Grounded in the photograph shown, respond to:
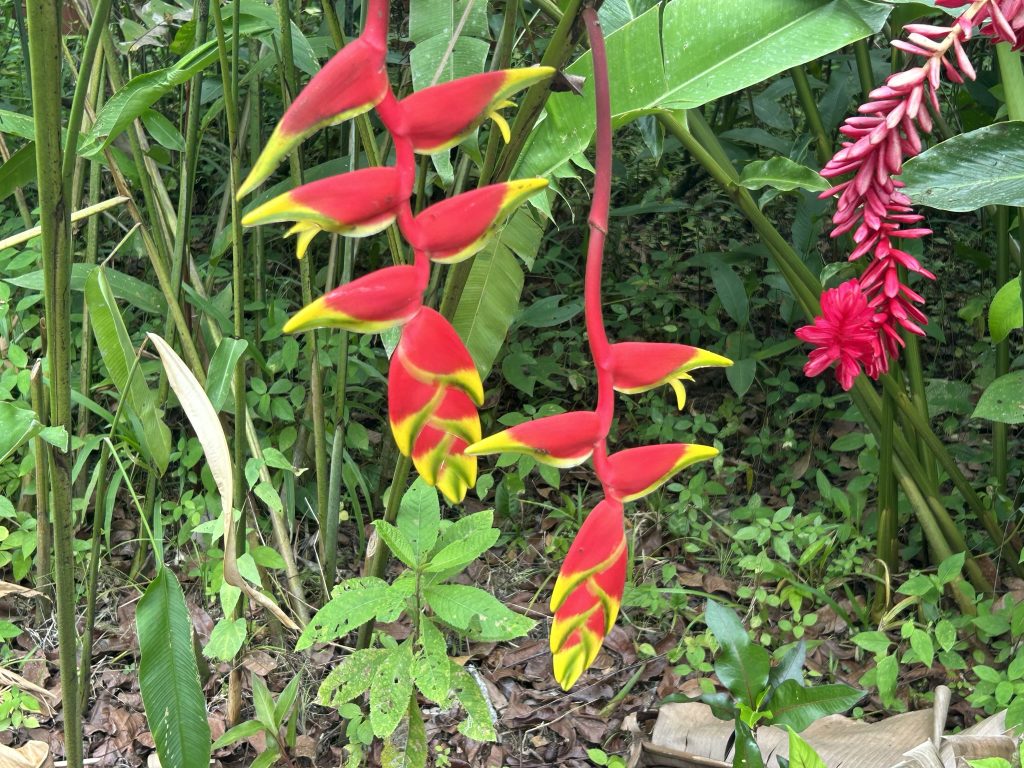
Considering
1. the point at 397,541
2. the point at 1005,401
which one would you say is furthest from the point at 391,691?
the point at 1005,401

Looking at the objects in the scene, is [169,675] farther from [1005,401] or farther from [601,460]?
[1005,401]

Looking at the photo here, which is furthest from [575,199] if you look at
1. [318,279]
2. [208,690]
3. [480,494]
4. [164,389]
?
[208,690]

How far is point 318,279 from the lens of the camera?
5.53ft

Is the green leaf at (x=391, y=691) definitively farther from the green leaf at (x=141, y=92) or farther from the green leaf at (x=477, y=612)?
the green leaf at (x=141, y=92)

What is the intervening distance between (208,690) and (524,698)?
42 cm

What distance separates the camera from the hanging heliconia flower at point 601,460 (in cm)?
26

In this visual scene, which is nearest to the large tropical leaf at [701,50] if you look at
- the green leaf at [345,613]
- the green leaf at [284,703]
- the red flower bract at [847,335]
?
the red flower bract at [847,335]

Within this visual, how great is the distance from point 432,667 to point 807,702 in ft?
1.27

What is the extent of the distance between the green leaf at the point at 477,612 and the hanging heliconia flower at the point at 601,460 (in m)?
0.73

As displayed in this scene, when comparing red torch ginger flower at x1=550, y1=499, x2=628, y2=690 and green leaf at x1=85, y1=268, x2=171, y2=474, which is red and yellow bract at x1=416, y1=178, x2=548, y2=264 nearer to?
red torch ginger flower at x1=550, y1=499, x2=628, y2=690

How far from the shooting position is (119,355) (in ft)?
3.22

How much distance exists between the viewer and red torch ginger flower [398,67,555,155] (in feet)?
0.79

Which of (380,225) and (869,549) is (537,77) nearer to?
(380,225)

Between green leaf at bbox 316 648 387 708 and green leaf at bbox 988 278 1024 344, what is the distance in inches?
28.0
